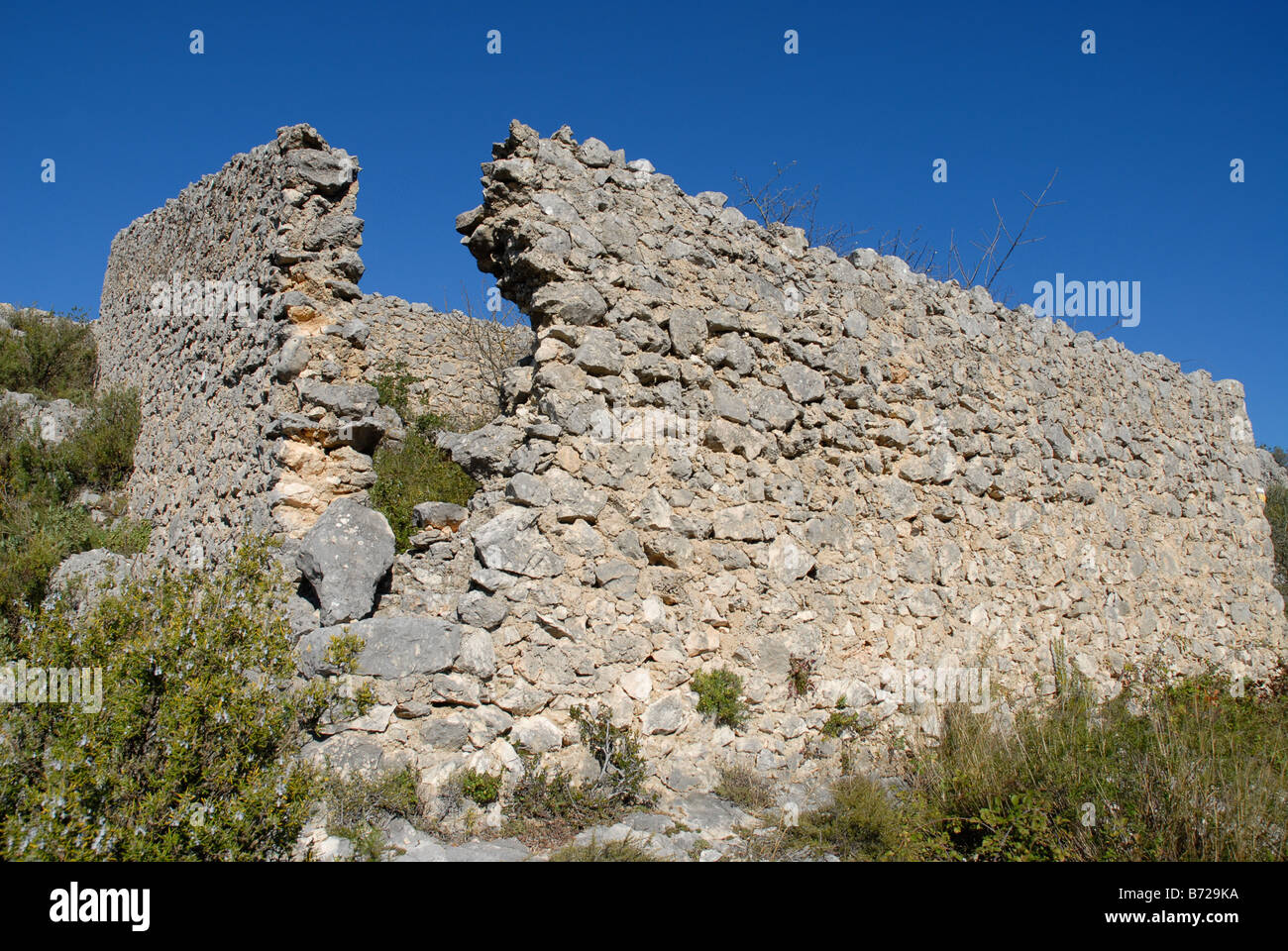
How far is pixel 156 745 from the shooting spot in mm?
2783

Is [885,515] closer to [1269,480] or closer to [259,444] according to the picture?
[259,444]

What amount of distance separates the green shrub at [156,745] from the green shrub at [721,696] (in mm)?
2397

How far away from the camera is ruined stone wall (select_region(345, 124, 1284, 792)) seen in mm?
4473

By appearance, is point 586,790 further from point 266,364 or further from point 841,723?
point 266,364

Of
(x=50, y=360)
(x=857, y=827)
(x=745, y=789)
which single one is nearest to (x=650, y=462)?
(x=745, y=789)

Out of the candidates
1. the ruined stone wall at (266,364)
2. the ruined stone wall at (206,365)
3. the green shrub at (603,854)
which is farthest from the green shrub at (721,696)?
the ruined stone wall at (206,365)

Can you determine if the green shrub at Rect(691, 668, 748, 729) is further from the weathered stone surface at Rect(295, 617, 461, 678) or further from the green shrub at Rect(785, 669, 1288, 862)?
the weathered stone surface at Rect(295, 617, 461, 678)

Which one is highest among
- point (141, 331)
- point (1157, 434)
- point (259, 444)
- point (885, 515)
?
point (141, 331)

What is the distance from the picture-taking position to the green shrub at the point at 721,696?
189 inches

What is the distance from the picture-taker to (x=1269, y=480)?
17.2 m

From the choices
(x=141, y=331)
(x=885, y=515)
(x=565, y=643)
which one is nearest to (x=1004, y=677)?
(x=885, y=515)
